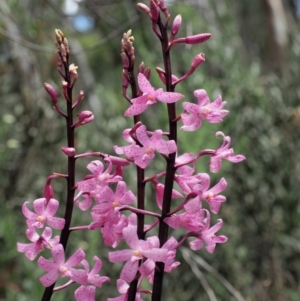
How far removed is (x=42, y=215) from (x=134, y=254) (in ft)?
0.47

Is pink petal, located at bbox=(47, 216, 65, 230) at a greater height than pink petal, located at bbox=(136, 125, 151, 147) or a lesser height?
lesser

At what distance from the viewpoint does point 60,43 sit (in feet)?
2.11

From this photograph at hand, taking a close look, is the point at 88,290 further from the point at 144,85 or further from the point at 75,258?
the point at 144,85

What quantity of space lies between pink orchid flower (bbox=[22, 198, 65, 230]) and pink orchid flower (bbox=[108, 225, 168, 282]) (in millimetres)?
93

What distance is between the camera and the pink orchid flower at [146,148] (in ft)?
2.00

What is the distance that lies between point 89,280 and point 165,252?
0.38 ft

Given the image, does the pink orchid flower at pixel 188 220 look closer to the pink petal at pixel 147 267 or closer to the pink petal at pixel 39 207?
the pink petal at pixel 147 267

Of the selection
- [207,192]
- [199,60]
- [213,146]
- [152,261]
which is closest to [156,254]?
[152,261]

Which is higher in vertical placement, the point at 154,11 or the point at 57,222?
the point at 154,11

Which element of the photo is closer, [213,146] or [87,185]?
[87,185]

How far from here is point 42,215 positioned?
680 millimetres

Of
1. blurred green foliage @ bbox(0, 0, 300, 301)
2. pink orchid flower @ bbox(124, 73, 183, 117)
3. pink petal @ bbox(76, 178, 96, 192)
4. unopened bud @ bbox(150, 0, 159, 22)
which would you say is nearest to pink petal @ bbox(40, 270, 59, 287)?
pink petal @ bbox(76, 178, 96, 192)

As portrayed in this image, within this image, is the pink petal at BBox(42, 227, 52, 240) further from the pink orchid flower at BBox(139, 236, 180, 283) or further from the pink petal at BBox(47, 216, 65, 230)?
the pink orchid flower at BBox(139, 236, 180, 283)

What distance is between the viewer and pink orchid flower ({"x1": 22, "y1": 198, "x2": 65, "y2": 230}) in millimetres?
662
